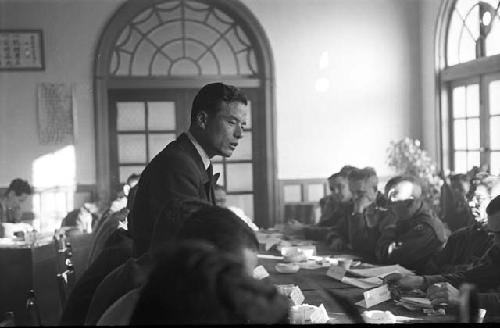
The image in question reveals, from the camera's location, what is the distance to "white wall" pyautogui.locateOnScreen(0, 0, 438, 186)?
249 inches

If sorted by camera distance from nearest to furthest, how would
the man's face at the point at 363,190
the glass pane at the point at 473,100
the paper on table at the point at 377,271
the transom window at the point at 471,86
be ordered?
the paper on table at the point at 377,271 → the man's face at the point at 363,190 → the transom window at the point at 471,86 → the glass pane at the point at 473,100

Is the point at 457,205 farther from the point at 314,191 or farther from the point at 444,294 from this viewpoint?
the point at 444,294

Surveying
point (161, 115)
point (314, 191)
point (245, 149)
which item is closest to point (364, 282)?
point (314, 191)

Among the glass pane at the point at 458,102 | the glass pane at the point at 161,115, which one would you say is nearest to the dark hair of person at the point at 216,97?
the glass pane at the point at 458,102

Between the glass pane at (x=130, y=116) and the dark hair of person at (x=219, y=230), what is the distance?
17.8 ft

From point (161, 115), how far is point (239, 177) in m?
0.99

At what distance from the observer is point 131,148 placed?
644 cm

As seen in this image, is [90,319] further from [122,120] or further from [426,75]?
[426,75]

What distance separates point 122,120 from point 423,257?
12.9 feet

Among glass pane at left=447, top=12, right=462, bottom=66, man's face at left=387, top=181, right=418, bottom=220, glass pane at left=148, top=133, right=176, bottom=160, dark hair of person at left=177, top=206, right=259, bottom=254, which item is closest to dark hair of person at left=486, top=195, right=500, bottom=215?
man's face at left=387, top=181, right=418, bottom=220

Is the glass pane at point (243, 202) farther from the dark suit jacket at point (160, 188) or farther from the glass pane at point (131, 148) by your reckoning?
the dark suit jacket at point (160, 188)

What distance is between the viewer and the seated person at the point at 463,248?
3.12 m

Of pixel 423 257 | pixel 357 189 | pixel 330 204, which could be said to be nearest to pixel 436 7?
pixel 330 204

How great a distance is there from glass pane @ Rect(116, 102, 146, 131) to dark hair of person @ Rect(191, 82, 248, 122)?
4.23m
